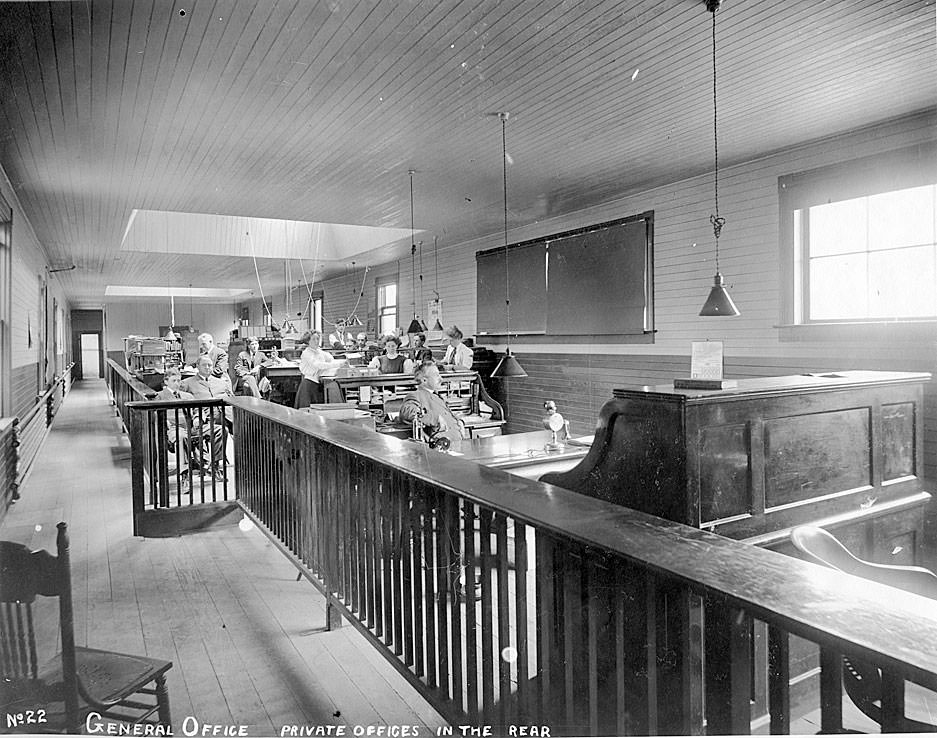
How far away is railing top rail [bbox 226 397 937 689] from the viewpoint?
0.85 m

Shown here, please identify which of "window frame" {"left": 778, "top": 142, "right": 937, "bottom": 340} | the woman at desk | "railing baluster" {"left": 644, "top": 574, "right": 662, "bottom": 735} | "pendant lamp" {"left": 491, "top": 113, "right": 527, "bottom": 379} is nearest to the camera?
"railing baluster" {"left": 644, "top": 574, "right": 662, "bottom": 735}

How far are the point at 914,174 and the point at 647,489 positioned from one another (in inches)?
158

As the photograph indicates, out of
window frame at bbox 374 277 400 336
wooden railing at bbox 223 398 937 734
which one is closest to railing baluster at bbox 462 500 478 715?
wooden railing at bbox 223 398 937 734

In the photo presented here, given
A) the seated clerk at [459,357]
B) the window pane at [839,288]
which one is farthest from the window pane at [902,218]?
the seated clerk at [459,357]

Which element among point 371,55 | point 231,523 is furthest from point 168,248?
point 371,55

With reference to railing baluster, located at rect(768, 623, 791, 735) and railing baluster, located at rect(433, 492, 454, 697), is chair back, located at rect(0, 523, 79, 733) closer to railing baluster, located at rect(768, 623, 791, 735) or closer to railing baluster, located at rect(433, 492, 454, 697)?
railing baluster, located at rect(433, 492, 454, 697)

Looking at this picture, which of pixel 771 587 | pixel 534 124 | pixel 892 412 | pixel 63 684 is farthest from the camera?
pixel 534 124

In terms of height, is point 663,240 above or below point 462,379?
above

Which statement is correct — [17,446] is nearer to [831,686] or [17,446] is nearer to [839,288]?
[831,686]

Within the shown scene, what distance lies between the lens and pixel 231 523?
453 centimetres

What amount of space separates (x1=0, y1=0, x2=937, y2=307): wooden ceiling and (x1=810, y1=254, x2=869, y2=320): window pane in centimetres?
98

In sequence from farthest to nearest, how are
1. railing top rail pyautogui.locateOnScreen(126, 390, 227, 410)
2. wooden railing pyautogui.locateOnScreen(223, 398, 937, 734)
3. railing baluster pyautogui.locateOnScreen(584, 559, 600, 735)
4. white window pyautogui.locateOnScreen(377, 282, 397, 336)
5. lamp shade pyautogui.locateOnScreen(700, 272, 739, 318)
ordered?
1. white window pyautogui.locateOnScreen(377, 282, 397, 336)
2. railing top rail pyautogui.locateOnScreen(126, 390, 227, 410)
3. lamp shade pyautogui.locateOnScreen(700, 272, 739, 318)
4. railing baluster pyautogui.locateOnScreen(584, 559, 600, 735)
5. wooden railing pyautogui.locateOnScreen(223, 398, 937, 734)

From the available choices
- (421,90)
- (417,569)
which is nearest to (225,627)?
(417,569)

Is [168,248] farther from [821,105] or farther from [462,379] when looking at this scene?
[821,105]
